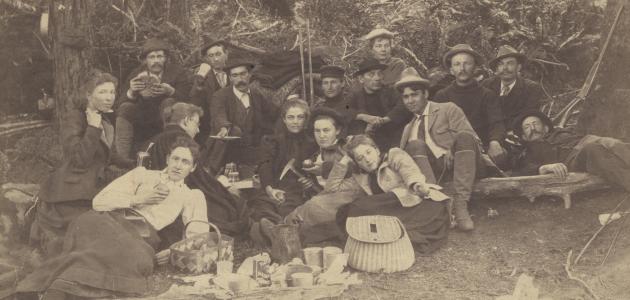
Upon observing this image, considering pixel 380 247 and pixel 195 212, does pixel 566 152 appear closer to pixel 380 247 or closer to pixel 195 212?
pixel 380 247

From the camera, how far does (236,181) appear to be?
5359mm

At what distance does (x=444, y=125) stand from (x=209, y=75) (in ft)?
7.09

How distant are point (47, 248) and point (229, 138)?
1716mm

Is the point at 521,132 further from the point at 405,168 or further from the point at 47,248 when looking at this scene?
the point at 47,248

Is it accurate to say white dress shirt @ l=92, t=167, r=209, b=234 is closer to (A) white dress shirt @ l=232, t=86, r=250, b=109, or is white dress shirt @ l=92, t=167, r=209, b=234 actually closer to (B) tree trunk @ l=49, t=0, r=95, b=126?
(B) tree trunk @ l=49, t=0, r=95, b=126

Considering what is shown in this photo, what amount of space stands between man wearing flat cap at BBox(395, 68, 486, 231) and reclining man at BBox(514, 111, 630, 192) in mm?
437

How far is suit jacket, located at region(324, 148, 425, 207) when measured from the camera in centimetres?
467

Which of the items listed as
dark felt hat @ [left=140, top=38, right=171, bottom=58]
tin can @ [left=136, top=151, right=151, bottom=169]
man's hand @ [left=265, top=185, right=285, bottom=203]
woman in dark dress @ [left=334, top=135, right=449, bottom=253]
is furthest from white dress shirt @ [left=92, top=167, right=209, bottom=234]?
dark felt hat @ [left=140, top=38, right=171, bottom=58]

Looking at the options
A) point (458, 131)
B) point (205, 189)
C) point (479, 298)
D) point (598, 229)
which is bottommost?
point (479, 298)

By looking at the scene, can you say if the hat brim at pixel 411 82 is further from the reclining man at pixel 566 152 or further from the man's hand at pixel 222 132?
the man's hand at pixel 222 132

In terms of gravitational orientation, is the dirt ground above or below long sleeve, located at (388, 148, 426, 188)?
below

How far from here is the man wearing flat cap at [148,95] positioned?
5.34 meters

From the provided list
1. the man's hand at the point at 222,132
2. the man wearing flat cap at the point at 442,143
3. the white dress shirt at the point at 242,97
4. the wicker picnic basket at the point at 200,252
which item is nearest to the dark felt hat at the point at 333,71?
the man wearing flat cap at the point at 442,143

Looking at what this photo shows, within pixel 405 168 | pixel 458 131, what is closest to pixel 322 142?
pixel 405 168
